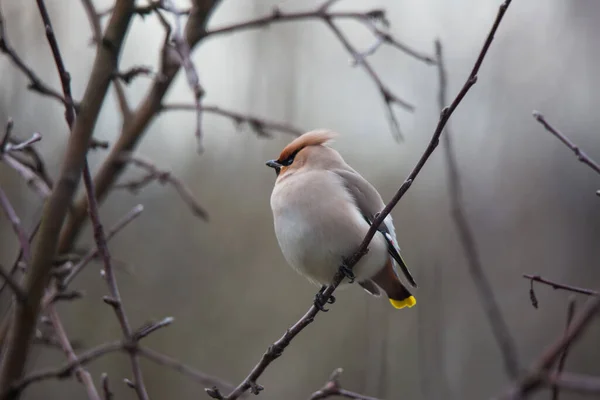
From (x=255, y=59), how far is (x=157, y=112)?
7.23 metres

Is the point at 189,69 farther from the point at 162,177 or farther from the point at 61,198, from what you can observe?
the point at 162,177

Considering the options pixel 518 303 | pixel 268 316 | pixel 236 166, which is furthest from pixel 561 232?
pixel 236 166

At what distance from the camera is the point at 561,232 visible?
7273 mm

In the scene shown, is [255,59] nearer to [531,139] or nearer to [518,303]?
[531,139]

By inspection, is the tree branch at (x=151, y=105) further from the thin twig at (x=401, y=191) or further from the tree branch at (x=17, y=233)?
the thin twig at (x=401, y=191)

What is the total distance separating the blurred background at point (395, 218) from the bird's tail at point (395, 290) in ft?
12.2

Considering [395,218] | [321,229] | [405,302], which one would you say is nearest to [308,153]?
[321,229]

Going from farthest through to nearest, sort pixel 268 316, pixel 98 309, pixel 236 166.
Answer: pixel 236 166
pixel 268 316
pixel 98 309

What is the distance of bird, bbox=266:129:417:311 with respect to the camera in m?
2.27

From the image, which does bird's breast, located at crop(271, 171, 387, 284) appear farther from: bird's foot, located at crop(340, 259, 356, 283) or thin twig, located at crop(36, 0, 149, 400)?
thin twig, located at crop(36, 0, 149, 400)

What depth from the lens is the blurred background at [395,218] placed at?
21.8ft

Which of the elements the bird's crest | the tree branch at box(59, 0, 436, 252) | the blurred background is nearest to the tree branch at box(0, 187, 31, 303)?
the tree branch at box(59, 0, 436, 252)

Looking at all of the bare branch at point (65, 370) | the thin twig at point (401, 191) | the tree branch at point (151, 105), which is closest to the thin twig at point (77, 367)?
the bare branch at point (65, 370)

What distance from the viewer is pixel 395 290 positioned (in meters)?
2.54
